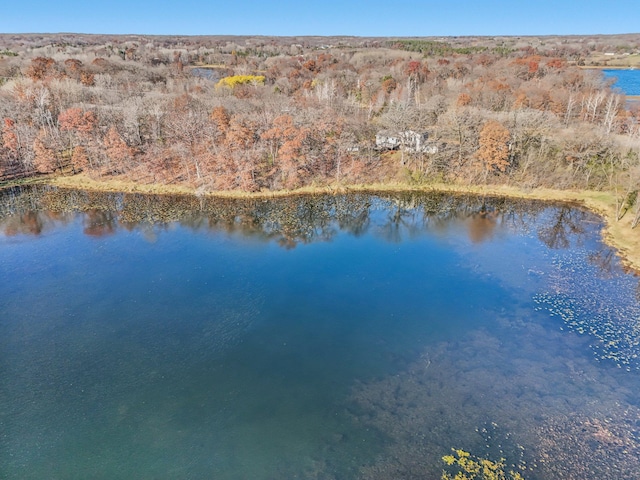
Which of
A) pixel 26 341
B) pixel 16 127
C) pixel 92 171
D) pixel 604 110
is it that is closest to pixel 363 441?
pixel 26 341

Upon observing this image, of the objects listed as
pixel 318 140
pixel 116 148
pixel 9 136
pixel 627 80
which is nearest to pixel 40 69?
pixel 9 136

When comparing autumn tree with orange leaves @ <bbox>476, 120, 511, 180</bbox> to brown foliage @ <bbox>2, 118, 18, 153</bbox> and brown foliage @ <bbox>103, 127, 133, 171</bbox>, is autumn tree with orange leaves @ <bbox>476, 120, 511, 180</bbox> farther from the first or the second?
brown foliage @ <bbox>2, 118, 18, 153</bbox>

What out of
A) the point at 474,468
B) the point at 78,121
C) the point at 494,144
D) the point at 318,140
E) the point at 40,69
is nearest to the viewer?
the point at 474,468

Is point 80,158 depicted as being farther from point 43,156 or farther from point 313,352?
point 313,352

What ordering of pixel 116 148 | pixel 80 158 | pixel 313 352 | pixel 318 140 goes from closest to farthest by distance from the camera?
pixel 313 352
pixel 116 148
pixel 318 140
pixel 80 158

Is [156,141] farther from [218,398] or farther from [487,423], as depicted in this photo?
[487,423]

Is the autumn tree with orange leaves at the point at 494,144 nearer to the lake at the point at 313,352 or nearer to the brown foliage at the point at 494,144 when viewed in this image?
the brown foliage at the point at 494,144

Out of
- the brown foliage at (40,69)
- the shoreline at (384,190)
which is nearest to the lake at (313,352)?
the shoreline at (384,190)
